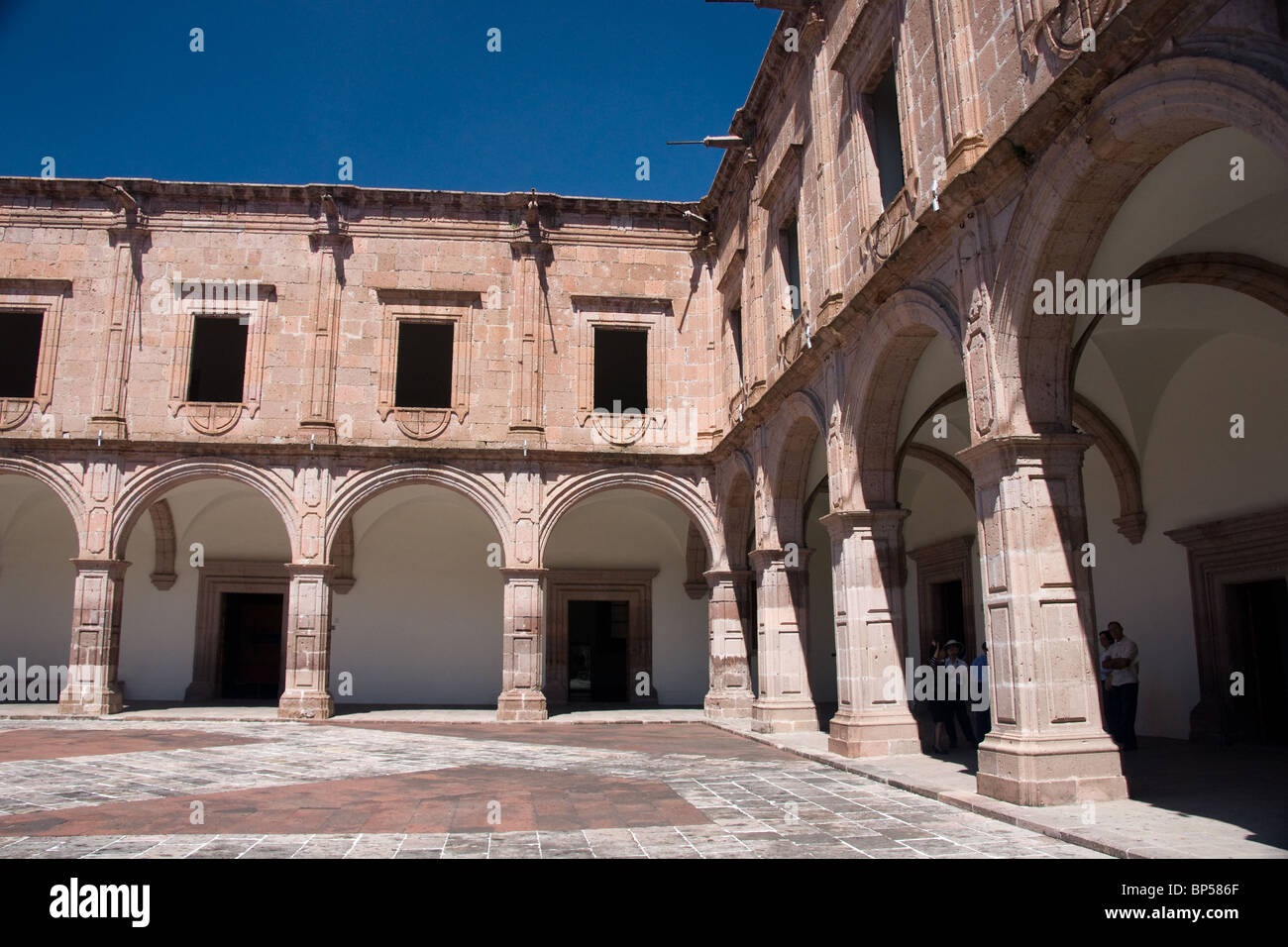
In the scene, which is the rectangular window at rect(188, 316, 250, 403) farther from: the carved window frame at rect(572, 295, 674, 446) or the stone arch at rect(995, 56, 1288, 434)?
the stone arch at rect(995, 56, 1288, 434)

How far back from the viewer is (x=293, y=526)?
1477 centimetres

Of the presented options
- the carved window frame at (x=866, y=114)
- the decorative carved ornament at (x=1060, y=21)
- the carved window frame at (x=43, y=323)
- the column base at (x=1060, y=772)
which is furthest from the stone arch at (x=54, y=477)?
the decorative carved ornament at (x=1060, y=21)

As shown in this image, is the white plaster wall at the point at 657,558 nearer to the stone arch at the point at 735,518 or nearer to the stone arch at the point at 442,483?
the stone arch at the point at 735,518

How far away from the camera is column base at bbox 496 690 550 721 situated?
562 inches

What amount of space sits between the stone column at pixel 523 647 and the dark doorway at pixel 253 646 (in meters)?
5.36

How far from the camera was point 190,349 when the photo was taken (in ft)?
50.4

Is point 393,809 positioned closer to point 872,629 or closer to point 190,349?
point 872,629

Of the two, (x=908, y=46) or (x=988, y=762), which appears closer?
(x=988, y=762)

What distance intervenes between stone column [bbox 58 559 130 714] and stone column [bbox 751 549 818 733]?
953 centimetres

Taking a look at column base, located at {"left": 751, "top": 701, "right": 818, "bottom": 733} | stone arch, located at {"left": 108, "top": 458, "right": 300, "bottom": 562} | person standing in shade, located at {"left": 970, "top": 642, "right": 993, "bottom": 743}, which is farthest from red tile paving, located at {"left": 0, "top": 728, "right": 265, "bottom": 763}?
person standing in shade, located at {"left": 970, "top": 642, "right": 993, "bottom": 743}

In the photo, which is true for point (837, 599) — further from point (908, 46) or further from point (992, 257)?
point (908, 46)

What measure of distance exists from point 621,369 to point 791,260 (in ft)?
17.8
